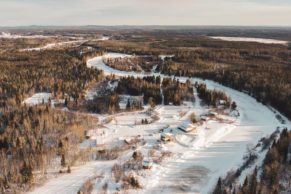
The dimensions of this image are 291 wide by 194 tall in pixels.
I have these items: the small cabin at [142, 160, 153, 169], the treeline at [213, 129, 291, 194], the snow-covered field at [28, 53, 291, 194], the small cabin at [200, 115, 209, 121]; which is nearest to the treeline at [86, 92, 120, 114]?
the snow-covered field at [28, 53, 291, 194]

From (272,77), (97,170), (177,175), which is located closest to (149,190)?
(177,175)

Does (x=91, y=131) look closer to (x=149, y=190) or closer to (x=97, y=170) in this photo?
(x=97, y=170)

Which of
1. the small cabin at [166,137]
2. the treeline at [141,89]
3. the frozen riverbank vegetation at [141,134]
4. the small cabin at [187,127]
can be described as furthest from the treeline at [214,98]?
the small cabin at [166,137]

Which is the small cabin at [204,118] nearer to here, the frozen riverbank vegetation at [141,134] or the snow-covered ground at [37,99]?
the frozen riverbank vegetation at [141,134]

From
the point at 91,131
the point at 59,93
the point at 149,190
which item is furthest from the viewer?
the point at 59,93

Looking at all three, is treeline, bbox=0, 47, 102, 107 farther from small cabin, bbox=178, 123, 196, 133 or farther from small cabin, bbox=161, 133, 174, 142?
small cabin, bbox=161, 133, 174, 142
